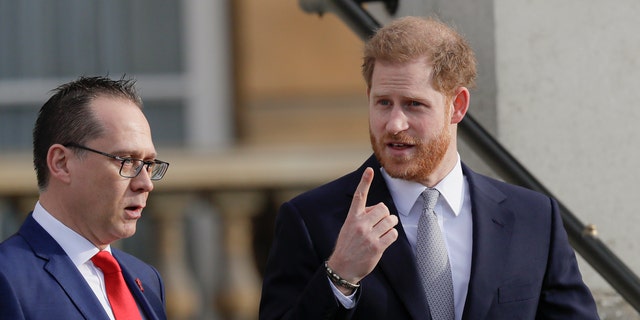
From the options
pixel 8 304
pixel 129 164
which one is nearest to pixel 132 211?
pixel 129 164

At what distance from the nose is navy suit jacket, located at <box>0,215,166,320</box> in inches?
29.6

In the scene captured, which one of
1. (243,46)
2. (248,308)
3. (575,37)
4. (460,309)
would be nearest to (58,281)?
(460,309)

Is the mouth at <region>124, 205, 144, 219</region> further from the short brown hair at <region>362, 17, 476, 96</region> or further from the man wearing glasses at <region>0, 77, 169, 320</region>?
the short brown hair at <region>362, 17, 476, 96</region>

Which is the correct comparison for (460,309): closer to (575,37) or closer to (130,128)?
(130,128)

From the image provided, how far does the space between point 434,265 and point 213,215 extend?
4942mm

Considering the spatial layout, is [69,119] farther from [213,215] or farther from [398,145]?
[213,215]

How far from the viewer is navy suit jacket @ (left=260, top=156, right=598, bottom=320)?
12.0 ft

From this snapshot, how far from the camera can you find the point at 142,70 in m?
9.61

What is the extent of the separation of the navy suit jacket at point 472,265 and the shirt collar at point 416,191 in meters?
0.02

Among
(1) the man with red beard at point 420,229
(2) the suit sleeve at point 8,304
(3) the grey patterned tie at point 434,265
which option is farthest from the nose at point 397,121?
(2) the suit sleeve at point 8,304

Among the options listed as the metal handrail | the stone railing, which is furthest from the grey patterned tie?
the stone railing

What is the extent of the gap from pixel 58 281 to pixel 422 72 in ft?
3.03

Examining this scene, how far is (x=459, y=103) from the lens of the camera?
150 inches

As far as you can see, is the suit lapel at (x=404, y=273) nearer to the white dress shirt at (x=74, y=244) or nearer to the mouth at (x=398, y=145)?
the mouth at (x=398, y=145)
